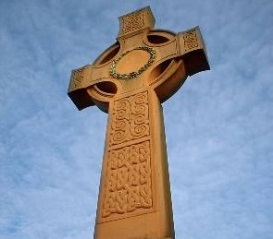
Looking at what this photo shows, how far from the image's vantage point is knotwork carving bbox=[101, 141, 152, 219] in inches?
133

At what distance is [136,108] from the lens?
14.5 ft

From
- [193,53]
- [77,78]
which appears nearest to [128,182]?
[193,53]

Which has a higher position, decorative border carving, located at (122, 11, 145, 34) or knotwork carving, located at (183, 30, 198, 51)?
decorative border carving, located at (122, 11, 145, 34)

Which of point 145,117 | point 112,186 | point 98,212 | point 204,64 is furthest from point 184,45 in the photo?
point 98,212

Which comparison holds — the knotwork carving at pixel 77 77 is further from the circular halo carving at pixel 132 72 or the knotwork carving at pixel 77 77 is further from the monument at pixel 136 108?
the circular halo carving at pixel 132 72

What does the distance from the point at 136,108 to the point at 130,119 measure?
17 cm

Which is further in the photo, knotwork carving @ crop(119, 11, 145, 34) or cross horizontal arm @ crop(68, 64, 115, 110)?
knotwork carving @ crop(119, 11, 145, 34)

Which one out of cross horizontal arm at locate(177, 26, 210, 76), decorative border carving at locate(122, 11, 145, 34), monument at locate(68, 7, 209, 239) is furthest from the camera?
decorative border carving at locate(122, 11, 145, 34)

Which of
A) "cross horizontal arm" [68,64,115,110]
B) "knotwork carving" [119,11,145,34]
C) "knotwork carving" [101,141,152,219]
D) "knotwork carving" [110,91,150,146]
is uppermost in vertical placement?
"knotwork carving" [119,11,145,34]

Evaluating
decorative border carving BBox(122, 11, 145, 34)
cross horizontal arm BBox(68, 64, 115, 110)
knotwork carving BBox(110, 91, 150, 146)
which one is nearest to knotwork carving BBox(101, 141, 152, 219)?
knotwork carving BBox(110, 91, 150, 146)

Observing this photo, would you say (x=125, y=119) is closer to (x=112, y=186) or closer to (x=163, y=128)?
(x=163, y=128)

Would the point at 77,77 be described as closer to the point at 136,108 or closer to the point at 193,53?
the point at 136,108

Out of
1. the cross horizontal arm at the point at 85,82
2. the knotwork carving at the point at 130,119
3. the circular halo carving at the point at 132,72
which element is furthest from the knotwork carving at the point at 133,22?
the knotwork carving at the point at 130,119

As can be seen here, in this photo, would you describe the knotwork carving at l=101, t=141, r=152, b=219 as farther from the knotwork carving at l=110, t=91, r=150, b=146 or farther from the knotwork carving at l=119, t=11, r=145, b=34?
the knotwork carving at l=119, t=11, r=145, b=34
